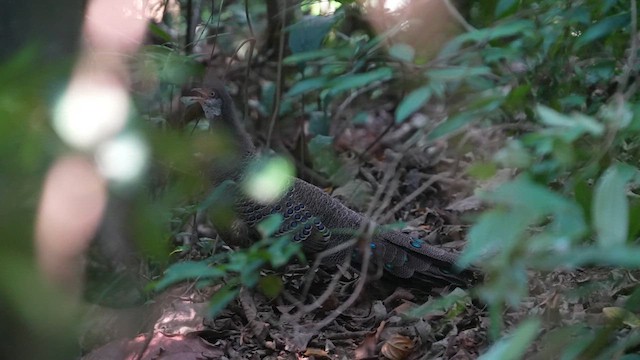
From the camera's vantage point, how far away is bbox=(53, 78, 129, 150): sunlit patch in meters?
1.34

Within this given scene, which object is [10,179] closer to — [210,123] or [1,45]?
[1,45]

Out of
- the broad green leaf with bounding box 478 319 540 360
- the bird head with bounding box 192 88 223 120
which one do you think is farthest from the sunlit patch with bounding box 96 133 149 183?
the bird head with bounding box 192 88 223 120

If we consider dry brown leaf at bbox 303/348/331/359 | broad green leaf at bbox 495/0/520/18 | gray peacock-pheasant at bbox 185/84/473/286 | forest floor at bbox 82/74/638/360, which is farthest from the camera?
gray peacock-pheasant at bbox 185/84/473/286

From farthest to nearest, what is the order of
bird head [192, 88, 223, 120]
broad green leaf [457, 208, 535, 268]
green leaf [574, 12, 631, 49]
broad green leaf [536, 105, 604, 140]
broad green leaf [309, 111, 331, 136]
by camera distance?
broad green leaf [309, 111, 331, 136] < bird head [192, 88, 223, 120] < green leaf [574, 12, 631, 49] < broad green leaf [536, 105, 604, 140] < broad green leaf [457, 208, 535, 268]

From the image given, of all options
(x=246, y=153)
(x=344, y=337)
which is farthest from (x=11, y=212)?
(x=246, y=153)

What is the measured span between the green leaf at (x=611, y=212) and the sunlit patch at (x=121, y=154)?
30.3 inches

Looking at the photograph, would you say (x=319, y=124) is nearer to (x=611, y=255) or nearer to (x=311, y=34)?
(x=311, y=34)

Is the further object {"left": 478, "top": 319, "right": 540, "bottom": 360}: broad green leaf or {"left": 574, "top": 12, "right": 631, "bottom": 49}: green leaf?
{"left": 574, "top": 12, "right": 631, "bottom": 49}: green leaf

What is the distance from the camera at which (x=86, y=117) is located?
1372mm

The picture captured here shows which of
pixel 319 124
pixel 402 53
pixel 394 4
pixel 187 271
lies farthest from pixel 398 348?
pixel 319 124

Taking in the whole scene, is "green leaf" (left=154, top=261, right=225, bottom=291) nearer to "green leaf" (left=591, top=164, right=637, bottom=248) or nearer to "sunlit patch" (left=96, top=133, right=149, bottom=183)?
"sunlit patch" (left=96, top=133, right=149, bottom=183)

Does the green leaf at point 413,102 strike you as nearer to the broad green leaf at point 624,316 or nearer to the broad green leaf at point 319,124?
the broad green leaf at point 624,316

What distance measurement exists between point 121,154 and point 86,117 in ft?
0.27

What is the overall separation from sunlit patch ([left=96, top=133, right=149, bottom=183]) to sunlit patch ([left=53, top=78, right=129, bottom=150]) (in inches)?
0.7
